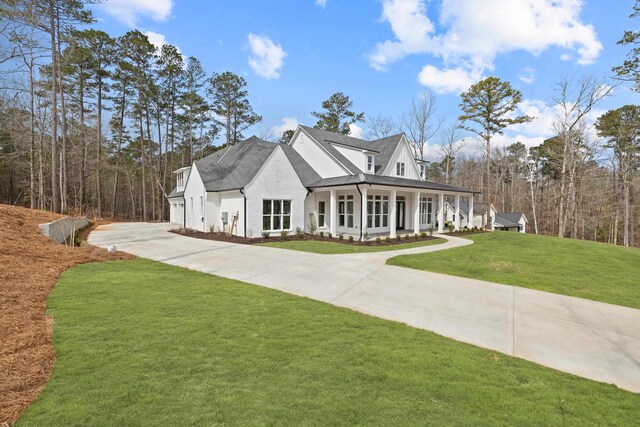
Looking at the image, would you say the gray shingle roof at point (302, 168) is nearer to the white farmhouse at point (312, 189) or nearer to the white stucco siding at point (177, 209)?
the white farmhouse at point (312, 189)

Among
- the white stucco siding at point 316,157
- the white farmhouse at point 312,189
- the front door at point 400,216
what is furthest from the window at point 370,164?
the front door at point 400,216

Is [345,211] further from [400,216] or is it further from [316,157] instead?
[400,216]

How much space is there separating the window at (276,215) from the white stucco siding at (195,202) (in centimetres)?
493

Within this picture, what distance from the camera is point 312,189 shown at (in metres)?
19.3

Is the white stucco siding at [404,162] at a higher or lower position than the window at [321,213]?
higher

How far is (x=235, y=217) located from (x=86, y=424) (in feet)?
51.0

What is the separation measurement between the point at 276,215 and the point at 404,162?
36.7 ft

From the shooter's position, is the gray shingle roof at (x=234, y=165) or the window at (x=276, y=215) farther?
the gray shingle roof at (x=234, y=165)

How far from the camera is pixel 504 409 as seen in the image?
2.81 m

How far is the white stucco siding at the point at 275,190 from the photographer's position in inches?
666

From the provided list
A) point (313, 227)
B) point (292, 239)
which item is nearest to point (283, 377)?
point (292, 239)

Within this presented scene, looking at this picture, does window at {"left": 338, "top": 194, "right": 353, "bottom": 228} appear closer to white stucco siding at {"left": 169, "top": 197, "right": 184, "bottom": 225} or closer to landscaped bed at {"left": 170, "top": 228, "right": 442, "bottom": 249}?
landscaped bed at {"left": 170, "top": 228, "right": 442, "bottom": 249}

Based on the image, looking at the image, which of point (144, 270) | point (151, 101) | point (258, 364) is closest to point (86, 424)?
point (258, 364)

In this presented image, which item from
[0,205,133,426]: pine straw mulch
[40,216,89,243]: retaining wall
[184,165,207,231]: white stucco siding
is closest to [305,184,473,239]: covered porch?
[184,165,207,231]: white stucco siding
